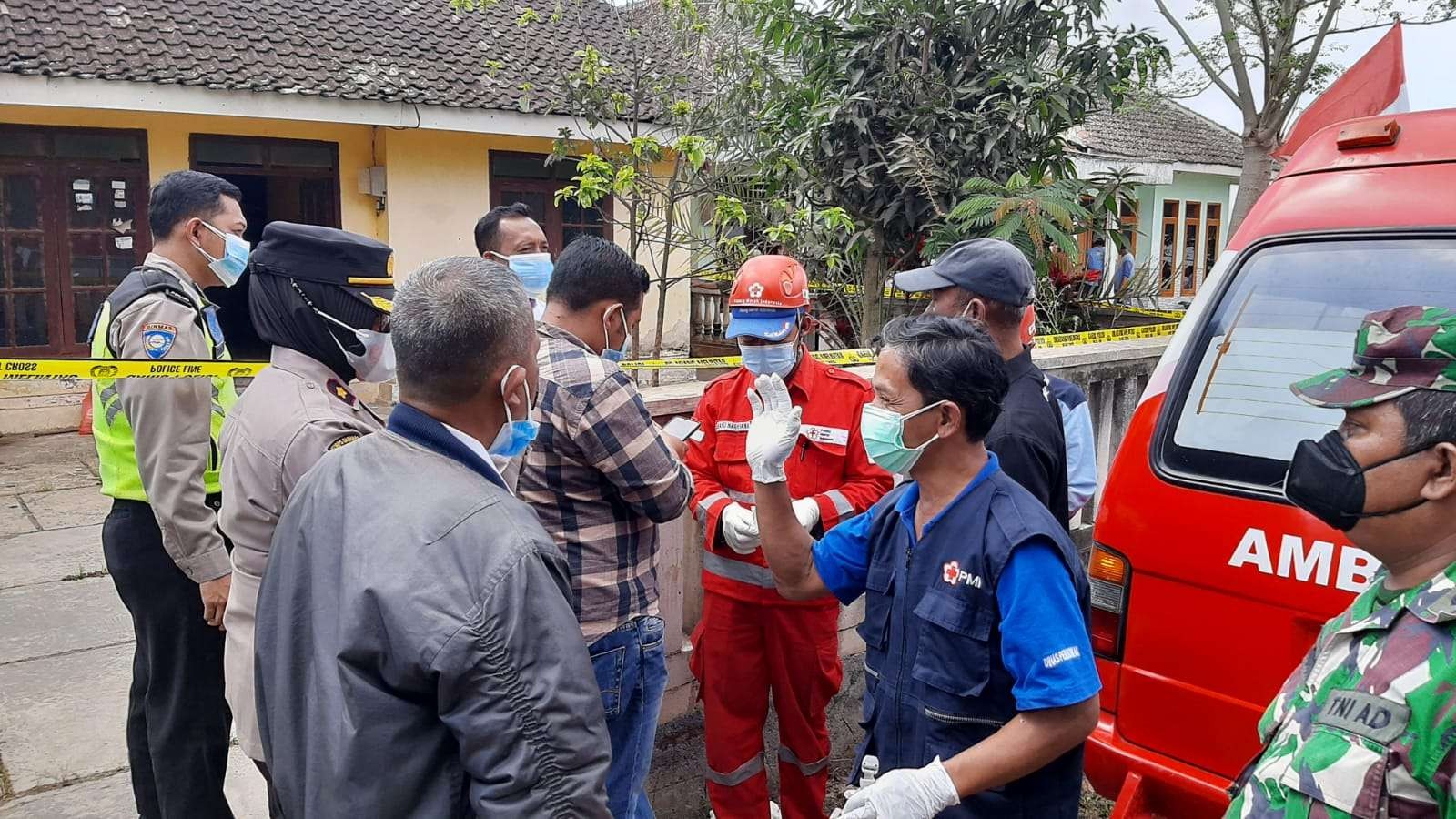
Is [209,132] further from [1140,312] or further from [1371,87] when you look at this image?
[1371,87]

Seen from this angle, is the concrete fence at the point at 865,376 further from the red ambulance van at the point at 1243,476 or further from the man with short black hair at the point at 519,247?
the red ambulance van at the point at 1243,476

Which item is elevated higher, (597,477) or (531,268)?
(531,268)


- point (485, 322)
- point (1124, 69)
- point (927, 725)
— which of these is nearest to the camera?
point (485, 322)

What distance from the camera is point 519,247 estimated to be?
3.75 meters

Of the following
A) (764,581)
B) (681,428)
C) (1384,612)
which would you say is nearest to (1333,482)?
(1384,612)

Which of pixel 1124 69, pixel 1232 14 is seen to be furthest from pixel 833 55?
pixel 1232 14

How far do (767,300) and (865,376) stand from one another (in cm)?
120

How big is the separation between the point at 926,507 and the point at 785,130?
5737 millimetres

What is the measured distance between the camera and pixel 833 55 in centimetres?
705

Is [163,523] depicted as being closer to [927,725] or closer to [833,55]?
[927,725]

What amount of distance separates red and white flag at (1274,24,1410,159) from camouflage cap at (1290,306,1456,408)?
3.04 m

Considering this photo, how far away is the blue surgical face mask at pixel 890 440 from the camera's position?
2.04 m

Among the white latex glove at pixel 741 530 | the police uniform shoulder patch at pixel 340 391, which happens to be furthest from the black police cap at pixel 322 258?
the white latex glove at pixel 741 530

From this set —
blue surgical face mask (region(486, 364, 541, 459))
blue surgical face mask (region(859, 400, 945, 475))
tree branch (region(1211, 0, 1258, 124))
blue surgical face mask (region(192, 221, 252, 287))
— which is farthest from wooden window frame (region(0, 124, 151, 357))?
tree branch (region(1211, 0, 1258, 124))
